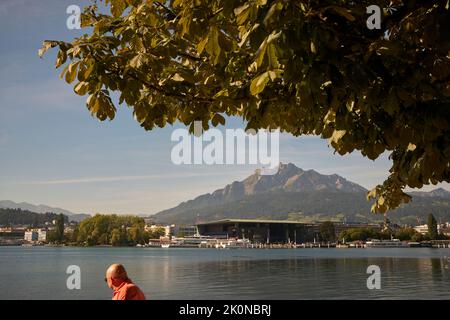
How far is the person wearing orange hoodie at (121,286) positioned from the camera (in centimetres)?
737

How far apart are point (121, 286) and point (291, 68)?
433 cm

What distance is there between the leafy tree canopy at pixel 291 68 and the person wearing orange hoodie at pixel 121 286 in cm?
240

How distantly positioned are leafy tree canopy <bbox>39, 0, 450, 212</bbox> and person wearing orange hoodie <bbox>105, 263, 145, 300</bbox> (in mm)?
2400

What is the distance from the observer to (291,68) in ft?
17.3

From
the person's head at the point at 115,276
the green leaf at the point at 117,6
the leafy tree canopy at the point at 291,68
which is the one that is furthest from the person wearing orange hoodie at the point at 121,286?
the green leaf at the point at 117,6

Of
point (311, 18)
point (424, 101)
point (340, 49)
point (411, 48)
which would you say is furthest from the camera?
point (411, 48)

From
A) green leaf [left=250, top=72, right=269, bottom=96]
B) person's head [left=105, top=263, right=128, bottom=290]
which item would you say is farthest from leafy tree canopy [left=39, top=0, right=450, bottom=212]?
person's head [left=105, top=263, right=128, bottom=290]

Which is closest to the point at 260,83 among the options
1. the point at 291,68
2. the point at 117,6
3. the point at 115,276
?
the point at 291,68

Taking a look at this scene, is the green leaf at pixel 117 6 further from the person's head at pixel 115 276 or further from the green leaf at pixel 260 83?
the person's head at pixel 115 276

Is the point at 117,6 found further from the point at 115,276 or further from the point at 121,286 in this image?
the point at 121,286

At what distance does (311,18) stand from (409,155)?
11.4ft
